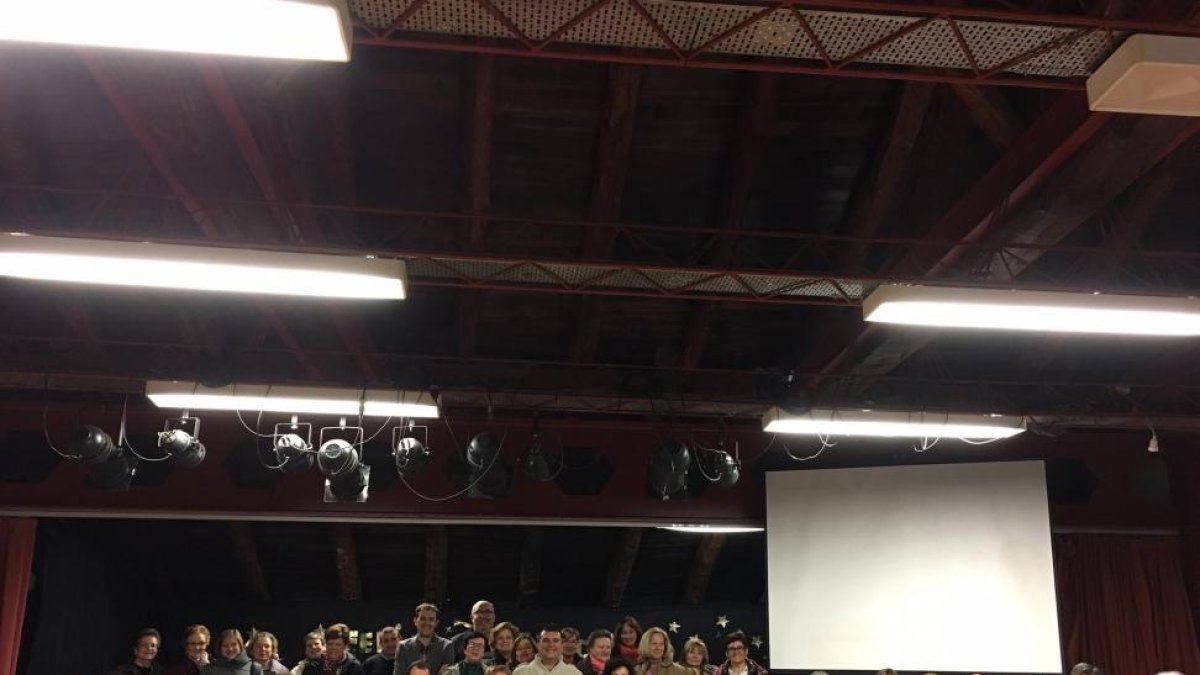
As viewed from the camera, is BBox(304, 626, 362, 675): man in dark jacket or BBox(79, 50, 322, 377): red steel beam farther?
BBox(304, 626, 362, 675): man in dark jacket

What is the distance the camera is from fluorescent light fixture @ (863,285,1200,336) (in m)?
4.71

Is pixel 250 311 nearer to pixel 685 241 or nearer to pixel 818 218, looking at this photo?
pixel 685 241

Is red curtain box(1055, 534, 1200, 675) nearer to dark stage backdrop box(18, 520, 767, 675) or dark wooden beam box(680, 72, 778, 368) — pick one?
dark stage backdrop box(18, 520, 767, 675)

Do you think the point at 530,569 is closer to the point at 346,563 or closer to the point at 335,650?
the point at 346,563

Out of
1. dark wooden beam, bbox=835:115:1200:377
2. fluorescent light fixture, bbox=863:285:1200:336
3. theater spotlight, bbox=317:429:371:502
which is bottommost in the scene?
theater spotlight, bbox=317:429:371:502

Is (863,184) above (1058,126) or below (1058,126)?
above

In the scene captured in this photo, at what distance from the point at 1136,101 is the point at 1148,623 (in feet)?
22.0

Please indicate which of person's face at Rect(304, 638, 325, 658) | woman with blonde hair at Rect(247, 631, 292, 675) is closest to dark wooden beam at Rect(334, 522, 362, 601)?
person's face at Rect(304, 638, 325, 658)

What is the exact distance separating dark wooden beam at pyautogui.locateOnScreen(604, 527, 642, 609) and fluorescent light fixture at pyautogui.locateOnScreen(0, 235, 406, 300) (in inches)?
235

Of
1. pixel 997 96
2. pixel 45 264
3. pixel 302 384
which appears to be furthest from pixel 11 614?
pixel 997 96

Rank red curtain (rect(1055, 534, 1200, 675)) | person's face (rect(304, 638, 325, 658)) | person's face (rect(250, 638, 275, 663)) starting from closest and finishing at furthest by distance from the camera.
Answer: person's face (rect(250, 638, 275, 663))
person's face (rect(304, 638, 325, 658))
red curtain (rect(1055, 534, 1200, 675))

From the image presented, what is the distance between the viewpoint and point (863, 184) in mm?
6422

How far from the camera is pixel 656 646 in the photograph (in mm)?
6574

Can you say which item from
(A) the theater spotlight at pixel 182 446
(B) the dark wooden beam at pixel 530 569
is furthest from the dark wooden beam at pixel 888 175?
(B) the dark wooden beam at pixel 530 569
